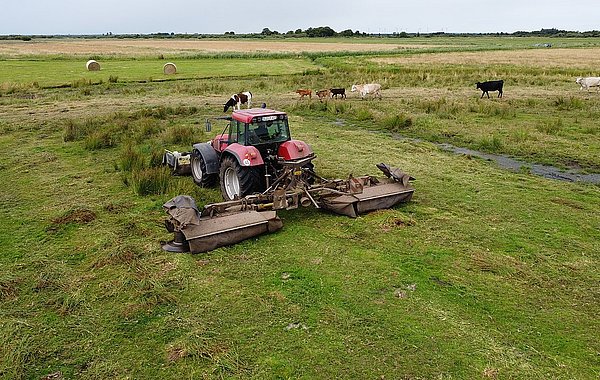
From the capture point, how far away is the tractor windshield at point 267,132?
908 cm

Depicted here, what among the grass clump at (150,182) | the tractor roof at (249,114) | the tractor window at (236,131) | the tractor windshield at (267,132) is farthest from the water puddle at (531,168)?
the grass clump at (150,182)

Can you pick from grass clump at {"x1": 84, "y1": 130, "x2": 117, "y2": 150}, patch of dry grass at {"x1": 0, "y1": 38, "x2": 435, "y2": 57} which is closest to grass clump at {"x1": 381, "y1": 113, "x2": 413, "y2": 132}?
grass clump at {"x1": 84, "y1": 130, "x2": 117, "y2": 150}

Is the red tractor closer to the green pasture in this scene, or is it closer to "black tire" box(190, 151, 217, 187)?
"black tire" box(190, 151, 217, 187)

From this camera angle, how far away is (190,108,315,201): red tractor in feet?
28.5

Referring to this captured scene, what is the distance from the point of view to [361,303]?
591cm

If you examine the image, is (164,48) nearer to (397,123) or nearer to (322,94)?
(322,94)

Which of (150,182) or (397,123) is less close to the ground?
(397,123)

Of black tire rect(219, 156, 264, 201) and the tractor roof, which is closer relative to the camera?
black tire rect(219, 156, 264, 201)

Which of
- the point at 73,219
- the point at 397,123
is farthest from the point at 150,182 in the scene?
the point at 397,123

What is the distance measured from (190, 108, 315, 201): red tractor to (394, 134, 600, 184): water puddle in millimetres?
6397

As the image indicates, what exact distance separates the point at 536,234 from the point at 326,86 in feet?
80.6

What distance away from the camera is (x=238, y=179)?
343 inches

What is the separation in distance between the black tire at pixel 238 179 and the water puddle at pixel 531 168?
23.7 ft

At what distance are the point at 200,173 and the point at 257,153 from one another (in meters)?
2.65
